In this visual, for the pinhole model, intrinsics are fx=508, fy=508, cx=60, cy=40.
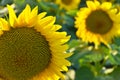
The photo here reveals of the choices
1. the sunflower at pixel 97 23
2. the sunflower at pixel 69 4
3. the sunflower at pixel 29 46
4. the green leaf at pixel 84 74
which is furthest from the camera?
the sunflower at pixel 69 4

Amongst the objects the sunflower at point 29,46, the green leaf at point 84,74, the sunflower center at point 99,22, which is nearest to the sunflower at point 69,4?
the sunflower center at point 99,22

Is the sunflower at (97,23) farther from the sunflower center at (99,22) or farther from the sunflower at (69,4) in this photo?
the sunflower at (69,4)

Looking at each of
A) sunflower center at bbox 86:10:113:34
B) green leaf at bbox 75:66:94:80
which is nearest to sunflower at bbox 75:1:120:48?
sunflower center at bbox 86:10:113:34

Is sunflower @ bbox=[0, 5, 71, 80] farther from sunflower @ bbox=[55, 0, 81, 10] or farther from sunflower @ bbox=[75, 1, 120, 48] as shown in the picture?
sunflower @ bbox=[55, 0, 81, 10]

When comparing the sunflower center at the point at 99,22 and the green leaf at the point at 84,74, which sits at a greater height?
the sunflower center at the point at 99,22

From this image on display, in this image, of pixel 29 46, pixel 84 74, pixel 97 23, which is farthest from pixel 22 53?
pixel 97 23

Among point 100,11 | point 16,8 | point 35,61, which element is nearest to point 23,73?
point 35,61

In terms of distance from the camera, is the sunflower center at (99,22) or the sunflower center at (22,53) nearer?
the sunflower center at (22,53)

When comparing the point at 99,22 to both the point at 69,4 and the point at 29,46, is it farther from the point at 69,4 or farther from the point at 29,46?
the point at 29,46
